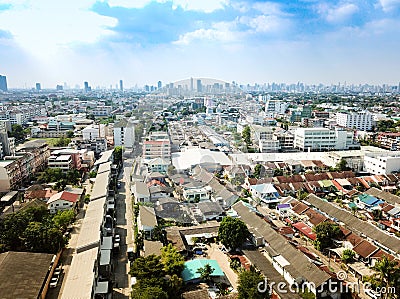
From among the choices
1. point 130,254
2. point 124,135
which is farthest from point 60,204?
point 124,135

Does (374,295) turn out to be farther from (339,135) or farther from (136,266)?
(339,135)

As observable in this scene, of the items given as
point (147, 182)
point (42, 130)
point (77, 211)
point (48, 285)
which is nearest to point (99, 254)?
point (48, 285)

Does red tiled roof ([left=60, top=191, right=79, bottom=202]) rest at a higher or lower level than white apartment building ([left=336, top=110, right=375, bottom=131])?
lower

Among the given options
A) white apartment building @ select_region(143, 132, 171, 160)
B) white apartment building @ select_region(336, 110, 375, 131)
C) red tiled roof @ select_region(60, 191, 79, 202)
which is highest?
white apartment building @ select_region(336, 110, 375, 131)

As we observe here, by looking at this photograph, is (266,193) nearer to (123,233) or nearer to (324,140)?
(123,233)

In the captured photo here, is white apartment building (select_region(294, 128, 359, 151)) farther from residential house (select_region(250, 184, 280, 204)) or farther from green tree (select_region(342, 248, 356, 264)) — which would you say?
green tree (select_region(342, 248, 356, 264))

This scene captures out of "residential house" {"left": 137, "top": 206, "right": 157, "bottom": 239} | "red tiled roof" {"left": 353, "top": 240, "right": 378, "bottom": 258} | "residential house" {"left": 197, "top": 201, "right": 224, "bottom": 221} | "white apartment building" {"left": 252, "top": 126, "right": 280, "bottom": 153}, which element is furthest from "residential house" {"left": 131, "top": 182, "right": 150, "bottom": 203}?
"white apartment building" {"left": 252, "top": 126, "right": 280, "bottom": 153}
